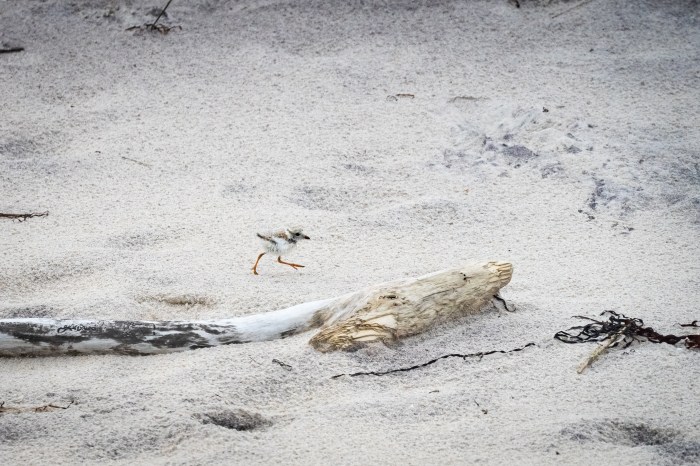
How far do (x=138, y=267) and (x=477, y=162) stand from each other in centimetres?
277

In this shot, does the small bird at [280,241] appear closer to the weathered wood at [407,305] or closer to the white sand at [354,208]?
the white sand at [354,208]

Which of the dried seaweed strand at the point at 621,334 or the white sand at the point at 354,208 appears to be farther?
the dried seaweed strand at the point at 621,334

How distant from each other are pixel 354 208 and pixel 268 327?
1.83 meters

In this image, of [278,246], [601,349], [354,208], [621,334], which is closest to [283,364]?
[278,246]

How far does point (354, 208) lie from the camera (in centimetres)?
554

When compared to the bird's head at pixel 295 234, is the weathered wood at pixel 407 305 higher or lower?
higher

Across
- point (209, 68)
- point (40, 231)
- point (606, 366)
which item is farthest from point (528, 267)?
point (209, 68)

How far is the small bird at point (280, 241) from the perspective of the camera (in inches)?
187

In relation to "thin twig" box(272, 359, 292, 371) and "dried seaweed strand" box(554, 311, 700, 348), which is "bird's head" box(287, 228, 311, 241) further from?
"dried seaweed strand" box(554, 311, 700, 348)

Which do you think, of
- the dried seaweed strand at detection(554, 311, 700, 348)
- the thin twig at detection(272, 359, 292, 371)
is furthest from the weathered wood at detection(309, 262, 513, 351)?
the dried seaweed strand at detection(554, 311, 700, 348)

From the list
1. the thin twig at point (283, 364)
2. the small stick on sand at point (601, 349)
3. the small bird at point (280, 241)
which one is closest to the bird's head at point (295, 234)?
the small bird at point (280, 241)

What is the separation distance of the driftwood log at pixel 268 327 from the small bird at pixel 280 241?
87 cm

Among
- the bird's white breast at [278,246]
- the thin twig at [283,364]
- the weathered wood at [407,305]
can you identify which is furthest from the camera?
the bird's white breast at [278,246]

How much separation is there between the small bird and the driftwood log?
34.2 inches
